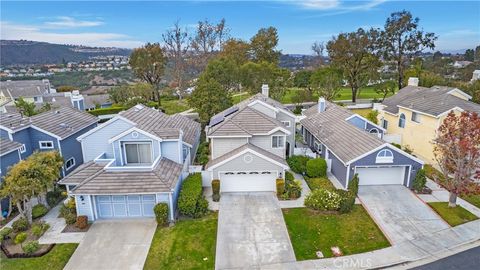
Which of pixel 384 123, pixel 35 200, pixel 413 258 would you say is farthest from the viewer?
pixel 384 123

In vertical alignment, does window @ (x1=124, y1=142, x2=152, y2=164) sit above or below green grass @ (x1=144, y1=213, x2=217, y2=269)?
above

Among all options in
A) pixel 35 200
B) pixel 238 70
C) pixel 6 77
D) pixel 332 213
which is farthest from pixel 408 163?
pixel 6 77

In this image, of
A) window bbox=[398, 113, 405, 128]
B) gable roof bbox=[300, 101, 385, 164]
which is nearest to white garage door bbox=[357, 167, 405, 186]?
gable roof bbox=[300, 101, 385, 164]

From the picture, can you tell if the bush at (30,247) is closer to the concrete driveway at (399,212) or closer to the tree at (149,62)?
the concrete driveway at (399,212)

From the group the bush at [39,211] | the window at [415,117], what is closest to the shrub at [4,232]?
the bush at [39,211]

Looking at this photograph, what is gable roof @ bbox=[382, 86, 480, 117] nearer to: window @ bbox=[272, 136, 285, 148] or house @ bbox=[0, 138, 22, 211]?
window @ bbox=[272, 136, 285, 148]

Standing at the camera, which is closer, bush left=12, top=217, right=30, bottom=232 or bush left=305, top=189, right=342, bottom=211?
bush left=12, top=217, right=30, bottom=232

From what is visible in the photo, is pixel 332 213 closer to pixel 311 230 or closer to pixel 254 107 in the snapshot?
pixel 311 230
